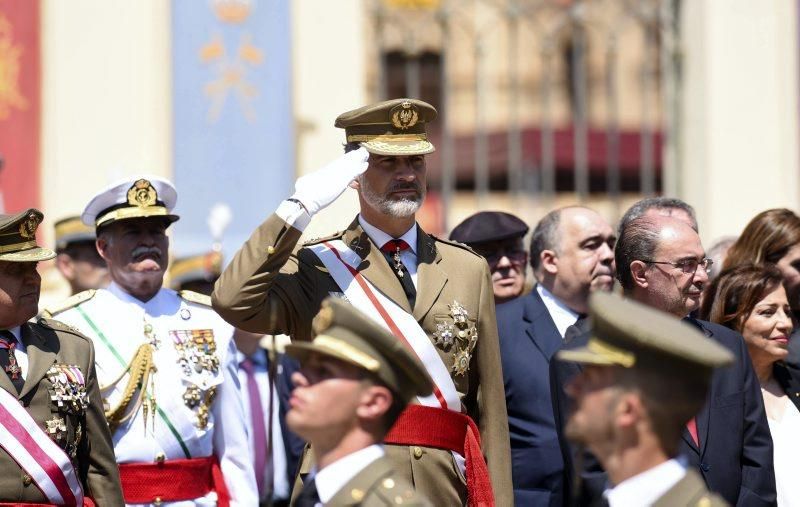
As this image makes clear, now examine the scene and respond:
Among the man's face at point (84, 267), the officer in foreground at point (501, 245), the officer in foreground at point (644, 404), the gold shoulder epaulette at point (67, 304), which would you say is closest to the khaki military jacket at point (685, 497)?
the officer in foreground at point (644, 404)

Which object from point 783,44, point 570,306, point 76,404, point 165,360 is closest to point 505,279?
point 570,306

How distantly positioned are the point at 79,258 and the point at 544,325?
7.51 ft

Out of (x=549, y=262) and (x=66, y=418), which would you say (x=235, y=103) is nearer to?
(x=549, y=262)

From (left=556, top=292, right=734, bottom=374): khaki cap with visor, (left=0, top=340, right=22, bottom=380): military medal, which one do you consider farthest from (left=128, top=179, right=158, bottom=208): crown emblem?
(left=556, top=292, right=734, bottom=374): khaki cap with visor

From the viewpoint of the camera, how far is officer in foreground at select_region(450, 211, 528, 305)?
256 inches

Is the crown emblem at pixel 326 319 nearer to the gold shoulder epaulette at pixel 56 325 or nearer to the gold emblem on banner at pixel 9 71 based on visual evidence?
the gold shoulder epaulette at pixel 56 325

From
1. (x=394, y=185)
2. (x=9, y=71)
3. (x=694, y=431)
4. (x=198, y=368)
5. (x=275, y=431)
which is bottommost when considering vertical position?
(x=275, y=431)

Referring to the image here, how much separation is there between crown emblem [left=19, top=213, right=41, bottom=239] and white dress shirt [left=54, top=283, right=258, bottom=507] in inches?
26.0

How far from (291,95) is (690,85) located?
2.96 m

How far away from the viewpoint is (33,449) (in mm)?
4535

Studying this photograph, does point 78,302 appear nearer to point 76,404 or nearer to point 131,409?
point 131,409

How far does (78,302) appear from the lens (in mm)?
5492

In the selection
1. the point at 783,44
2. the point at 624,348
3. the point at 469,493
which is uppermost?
the point at 783,44

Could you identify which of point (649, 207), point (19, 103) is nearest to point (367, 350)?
point (649, 207)
